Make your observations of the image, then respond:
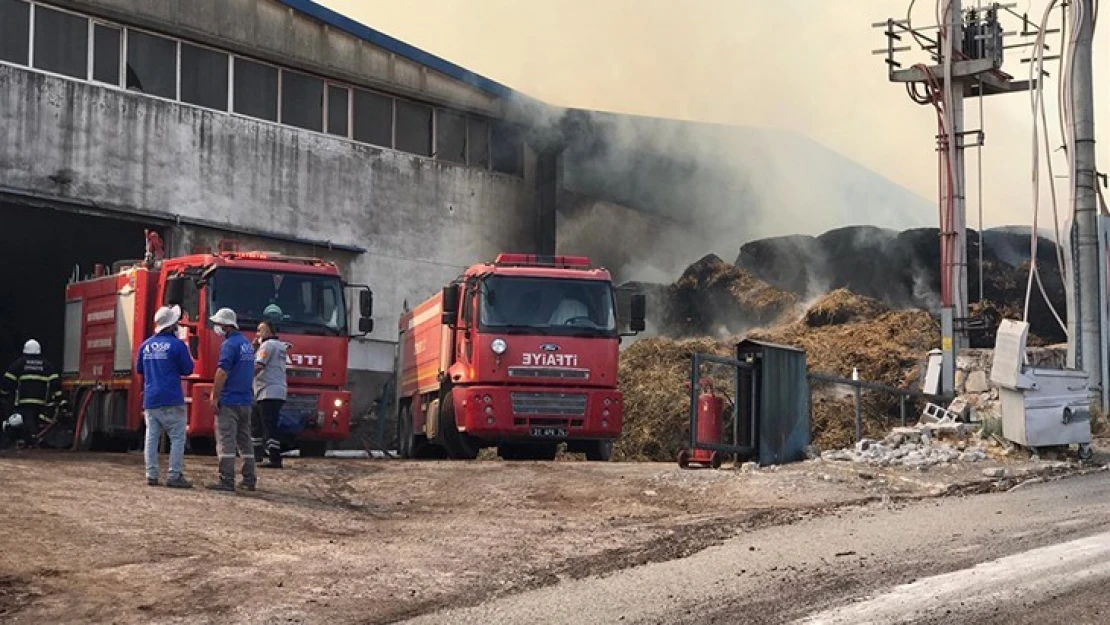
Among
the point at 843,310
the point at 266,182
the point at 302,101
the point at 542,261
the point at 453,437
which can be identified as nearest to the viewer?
the point at 542,261

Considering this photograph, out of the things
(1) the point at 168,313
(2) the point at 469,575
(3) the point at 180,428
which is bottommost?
(2) the point at 469,575

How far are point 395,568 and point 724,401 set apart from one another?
26.4 ft

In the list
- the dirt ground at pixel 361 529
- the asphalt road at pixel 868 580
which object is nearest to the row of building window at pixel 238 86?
the dirt ground at pixel 361 529

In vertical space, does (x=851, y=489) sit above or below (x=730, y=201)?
below

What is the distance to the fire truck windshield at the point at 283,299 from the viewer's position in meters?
18.8

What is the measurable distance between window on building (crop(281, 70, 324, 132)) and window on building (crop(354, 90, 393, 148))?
98 cm

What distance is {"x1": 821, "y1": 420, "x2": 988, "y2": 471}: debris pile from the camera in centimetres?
1499

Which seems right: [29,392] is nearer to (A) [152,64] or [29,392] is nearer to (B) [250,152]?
(A) [152,64]

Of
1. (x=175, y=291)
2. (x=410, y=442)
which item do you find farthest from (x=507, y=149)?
Answer: (x=175, y=291)

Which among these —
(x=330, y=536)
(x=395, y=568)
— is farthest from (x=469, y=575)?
(x=330, y=536)

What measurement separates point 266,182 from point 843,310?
1132cm

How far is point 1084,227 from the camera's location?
59.6 ft

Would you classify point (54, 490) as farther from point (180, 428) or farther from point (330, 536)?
point (330, 536)

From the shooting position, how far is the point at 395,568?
31.8ft
